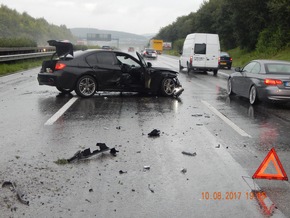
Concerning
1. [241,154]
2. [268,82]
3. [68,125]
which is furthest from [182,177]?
[268,82]

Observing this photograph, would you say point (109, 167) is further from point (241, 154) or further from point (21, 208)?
point (241, 154)

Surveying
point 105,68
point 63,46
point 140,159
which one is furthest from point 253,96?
point 140,159


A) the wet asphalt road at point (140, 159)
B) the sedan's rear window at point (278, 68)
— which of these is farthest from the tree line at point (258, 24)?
the wet asphalt road at point (140, 159)

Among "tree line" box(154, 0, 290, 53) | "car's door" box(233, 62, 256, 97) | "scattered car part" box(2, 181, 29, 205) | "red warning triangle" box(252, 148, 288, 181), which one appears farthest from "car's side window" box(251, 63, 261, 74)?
"tree line" box(154, 0, 290, 53)

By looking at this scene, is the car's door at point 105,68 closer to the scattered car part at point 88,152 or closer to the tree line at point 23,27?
the scattered car part at point 88,152

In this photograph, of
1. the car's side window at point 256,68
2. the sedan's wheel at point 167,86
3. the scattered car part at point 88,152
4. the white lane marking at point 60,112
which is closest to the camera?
the scattered car part at point 88,152

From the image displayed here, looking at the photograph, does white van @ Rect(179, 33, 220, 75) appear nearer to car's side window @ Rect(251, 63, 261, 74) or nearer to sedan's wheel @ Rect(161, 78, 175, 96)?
sedan's wheel @ Rect(161, 78, 175, 96)

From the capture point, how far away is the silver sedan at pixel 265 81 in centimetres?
1146

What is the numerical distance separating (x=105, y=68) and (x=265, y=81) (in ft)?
16.2

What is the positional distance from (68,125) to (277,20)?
3910 centimetres

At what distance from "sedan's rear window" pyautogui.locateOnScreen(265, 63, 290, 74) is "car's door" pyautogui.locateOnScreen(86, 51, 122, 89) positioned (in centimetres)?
461

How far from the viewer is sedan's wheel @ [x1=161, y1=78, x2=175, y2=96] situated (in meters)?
13.5

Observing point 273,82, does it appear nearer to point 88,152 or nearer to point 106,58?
point 106,58

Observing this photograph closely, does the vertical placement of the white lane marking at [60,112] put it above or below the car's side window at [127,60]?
below
